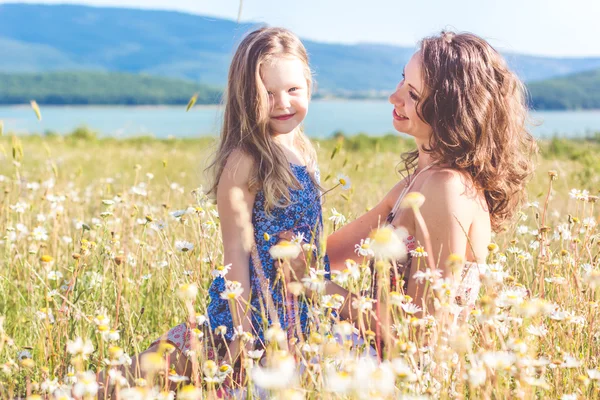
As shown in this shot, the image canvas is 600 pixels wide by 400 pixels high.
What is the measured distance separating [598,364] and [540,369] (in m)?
0.61

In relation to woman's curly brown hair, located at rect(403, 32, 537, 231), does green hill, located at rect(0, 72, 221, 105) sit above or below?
below

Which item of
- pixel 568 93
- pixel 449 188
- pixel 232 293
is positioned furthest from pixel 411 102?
pixel 568 93

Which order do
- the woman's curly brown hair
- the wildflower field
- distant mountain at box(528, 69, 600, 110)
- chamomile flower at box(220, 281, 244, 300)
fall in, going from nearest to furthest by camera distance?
the wildflower field, chamomile flower at box(220, 281, 244, 300), the woman's curly brown hair, distant mountain at box(528, 69, 600, 110)

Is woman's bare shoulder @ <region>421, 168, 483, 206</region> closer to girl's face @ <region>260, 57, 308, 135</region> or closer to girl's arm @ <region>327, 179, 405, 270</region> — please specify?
girl's arm @ <region>327, 179, 405, 270</region>

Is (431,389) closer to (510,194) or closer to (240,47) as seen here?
(510,194)

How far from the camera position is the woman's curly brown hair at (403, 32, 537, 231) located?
2646 millimetres

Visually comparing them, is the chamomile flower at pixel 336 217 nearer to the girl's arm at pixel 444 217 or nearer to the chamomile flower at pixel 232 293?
the girl's arm at pixel 444 217

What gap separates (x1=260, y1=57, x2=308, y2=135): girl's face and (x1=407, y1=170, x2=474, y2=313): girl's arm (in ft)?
2.31

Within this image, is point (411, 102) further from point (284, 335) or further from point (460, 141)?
point (284, 335)

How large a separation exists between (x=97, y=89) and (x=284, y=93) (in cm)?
12988

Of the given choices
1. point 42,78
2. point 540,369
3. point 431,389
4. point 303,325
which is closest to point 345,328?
point 431,389

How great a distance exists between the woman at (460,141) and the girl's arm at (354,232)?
27cm

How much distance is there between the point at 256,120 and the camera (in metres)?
2.89

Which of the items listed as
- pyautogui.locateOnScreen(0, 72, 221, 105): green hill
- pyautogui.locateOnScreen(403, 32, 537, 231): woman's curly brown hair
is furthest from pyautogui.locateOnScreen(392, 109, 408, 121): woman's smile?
pyautogui.locateOnScreen(0, 72, 221, 105): green hill
